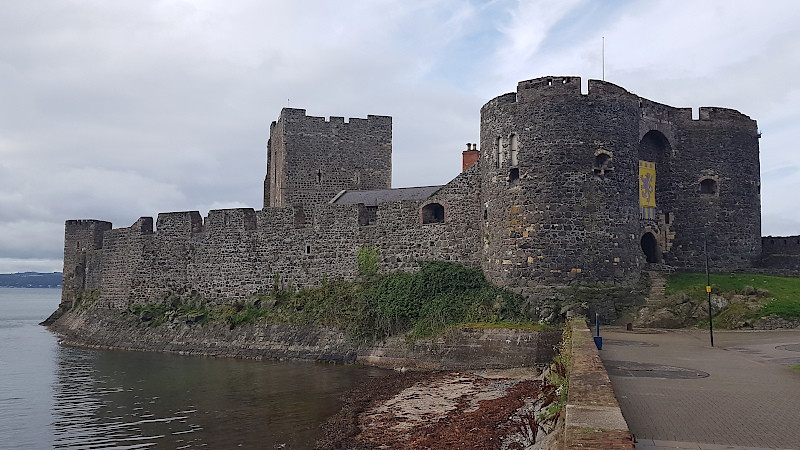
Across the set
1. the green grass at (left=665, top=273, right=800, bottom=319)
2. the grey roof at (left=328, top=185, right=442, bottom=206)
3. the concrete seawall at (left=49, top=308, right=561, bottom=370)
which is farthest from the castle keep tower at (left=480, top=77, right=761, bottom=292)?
the grey roof at (left=328, top=185, right=442, bottom=206)

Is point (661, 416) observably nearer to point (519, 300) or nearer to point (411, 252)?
point (519, 300)

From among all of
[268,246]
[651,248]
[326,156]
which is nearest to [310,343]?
[268,246]

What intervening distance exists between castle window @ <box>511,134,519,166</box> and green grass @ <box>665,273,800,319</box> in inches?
263

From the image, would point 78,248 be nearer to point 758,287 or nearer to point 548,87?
point 548,87

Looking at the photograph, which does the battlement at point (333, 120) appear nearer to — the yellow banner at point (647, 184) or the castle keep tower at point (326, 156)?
the castle keep tower at point (326, 156)

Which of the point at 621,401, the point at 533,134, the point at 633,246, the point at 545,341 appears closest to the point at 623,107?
the point at 533,134

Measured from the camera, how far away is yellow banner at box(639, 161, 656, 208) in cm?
2270

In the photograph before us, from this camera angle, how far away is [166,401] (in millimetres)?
16531

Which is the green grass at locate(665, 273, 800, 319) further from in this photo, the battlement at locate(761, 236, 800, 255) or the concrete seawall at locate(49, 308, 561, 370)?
the concrete seawall at locate(49, 308, 561, 370)

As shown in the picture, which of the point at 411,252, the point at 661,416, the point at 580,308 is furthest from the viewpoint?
the point at 411,252

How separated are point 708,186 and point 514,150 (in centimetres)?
883

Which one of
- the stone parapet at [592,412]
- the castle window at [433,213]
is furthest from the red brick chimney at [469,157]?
the stone parapet at [592,412]

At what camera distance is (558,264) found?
19766 millimetres

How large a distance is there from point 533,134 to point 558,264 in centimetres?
445
